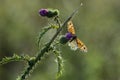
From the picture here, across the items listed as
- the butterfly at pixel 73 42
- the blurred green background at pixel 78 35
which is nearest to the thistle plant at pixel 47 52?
the butterfly at pixel 73 42

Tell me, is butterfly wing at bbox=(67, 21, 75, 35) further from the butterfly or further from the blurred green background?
the blurred green background

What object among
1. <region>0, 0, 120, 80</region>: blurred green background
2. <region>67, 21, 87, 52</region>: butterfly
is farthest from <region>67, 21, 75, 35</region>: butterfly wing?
<region>0, 0, 120, 80</region>: blurred green background

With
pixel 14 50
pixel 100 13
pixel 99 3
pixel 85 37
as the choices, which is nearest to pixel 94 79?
pixel 85 37

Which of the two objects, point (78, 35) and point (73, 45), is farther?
point (78, 35)

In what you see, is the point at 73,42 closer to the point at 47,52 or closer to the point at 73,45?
the point at 73,45

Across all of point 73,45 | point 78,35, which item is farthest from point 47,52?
point 78,35

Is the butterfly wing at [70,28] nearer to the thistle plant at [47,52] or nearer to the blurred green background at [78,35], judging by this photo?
the thistle plant at [47,52]

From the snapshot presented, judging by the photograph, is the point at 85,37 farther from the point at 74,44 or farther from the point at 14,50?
the point at 74,44

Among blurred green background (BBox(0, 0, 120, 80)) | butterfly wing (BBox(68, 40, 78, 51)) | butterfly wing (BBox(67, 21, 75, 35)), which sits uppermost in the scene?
blurred green background (BBox(0, 0, 120, 80))
